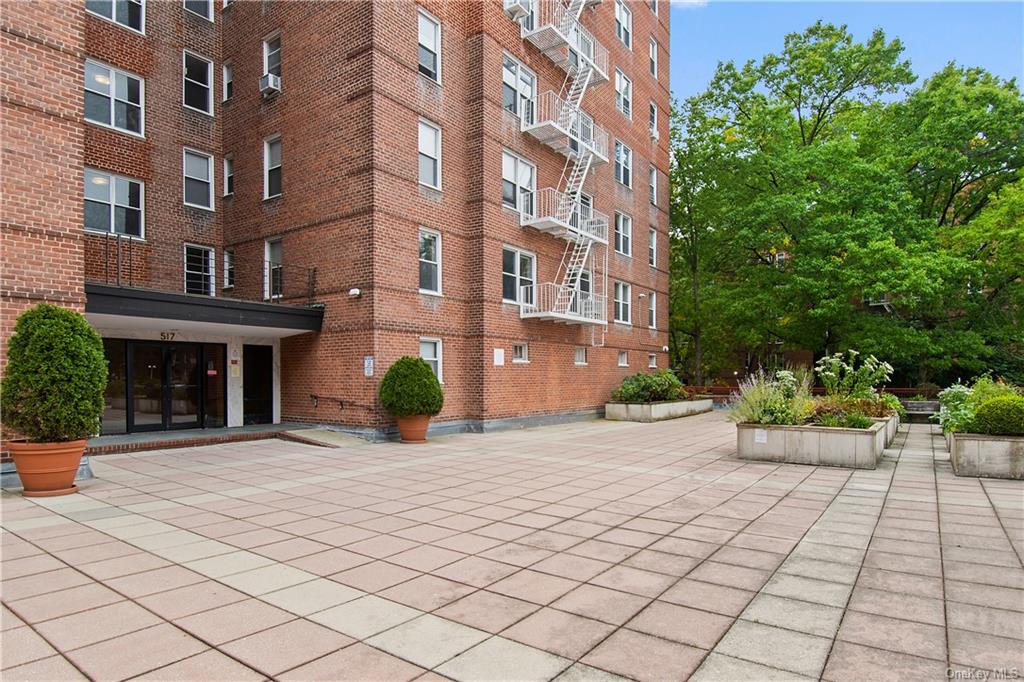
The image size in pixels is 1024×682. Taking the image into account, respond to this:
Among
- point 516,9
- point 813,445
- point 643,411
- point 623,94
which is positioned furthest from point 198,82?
point 813,445

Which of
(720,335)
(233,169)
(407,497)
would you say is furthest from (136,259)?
(720,335)

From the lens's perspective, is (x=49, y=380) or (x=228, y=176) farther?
(x=228, y=176)

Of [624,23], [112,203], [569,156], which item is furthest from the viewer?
[624,23]

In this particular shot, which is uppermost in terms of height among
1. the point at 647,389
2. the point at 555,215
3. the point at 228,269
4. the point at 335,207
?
the point at 555,215

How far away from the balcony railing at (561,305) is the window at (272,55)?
936 cm

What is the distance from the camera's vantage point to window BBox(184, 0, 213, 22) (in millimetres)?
17734

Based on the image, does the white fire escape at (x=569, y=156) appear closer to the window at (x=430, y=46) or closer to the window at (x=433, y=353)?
the window at (x=430, y=46)

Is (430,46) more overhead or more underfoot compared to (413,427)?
more overhead

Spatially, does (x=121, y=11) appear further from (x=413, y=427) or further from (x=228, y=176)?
(x=413, y=427)

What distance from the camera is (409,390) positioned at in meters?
12.9

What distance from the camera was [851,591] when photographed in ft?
14.0

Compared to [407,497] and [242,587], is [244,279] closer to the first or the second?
[407,497]

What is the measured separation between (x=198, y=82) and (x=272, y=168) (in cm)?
427

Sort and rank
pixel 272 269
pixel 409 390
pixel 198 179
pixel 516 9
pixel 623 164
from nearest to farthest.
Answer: pixel 409 390
pixel 272 269
pixel 516 9
pixel 198 179
pixel 623 164
